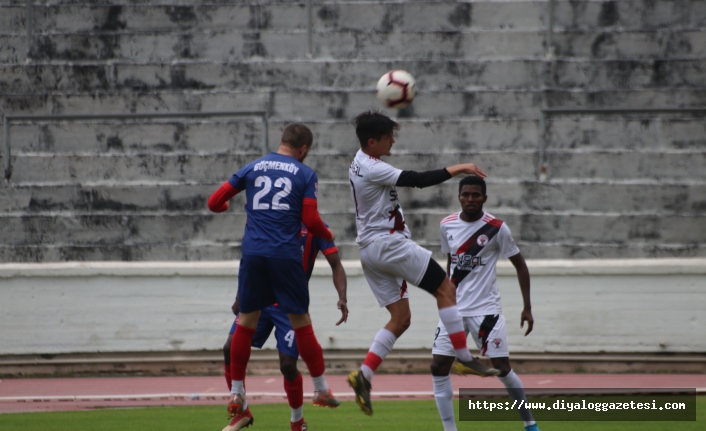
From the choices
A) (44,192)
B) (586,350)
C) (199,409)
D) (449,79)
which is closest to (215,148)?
(44,192)

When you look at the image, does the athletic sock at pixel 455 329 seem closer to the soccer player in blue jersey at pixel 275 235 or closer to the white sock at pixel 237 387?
the soccer player in blue jersey at pixel 275 235

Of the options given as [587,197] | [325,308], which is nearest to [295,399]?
[325,308]

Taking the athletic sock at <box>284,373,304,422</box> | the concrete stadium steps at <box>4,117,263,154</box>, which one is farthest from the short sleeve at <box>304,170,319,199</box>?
the concrete stadium steps at <box>4,117,263,154</box>

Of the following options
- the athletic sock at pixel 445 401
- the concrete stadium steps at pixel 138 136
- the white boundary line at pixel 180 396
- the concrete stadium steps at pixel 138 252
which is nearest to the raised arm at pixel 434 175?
the athletic sock at pixel 445 401

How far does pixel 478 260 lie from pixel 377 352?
4.09 feet

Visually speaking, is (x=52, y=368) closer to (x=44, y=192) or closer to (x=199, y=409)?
(x=44, y=192)

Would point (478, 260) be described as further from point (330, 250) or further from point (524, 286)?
point (330, 250)

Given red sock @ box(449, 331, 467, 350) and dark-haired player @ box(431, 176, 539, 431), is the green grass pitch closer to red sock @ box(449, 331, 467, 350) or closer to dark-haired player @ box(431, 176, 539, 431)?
dark-haired player @ box(431, 176, 539, 431)

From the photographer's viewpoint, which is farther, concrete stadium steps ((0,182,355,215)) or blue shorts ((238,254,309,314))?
concrete stadium steps ((0,182,355,215))

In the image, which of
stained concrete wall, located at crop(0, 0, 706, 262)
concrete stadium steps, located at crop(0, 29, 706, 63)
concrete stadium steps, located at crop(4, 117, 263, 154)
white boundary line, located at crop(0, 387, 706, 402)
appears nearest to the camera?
white boundary line, located at crop(0, 387, 706, 402)

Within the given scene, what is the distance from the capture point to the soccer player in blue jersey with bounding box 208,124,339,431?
6.77 m

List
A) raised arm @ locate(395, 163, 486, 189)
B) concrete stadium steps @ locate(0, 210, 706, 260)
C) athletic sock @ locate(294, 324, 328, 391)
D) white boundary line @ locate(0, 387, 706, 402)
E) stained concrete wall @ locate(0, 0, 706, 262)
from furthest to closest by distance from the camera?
stained concrete wall @ locate(0, 0, 706, 262) → concrete stadium steps @ locate(0, 210, 706, 260) → white boundary line @ locate(0, 387, 706, 402) → athletic sock @ locate(294, 324, 328, 391) → raised arm @ locate(395, 163, 486, 189)

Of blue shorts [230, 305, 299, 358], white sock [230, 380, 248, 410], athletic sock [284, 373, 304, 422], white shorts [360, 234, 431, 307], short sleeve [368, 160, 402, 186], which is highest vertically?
short sleeve [368, 160, 402, 186]

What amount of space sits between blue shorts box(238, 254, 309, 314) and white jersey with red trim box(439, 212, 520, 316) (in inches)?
53.8
